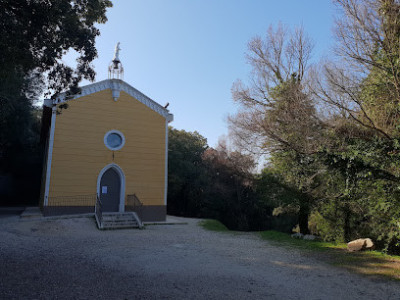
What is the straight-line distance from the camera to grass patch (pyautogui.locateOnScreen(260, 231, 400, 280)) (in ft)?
21.9

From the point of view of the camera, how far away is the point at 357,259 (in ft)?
26.1

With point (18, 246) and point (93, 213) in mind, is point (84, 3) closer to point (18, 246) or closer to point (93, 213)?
point (18, 246)

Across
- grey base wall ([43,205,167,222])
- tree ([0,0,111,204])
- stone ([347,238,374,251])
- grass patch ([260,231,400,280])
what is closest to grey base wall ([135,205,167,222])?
grey base wall ([43,205,167,222])

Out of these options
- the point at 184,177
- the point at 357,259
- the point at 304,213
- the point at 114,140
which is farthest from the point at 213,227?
the point at 184,177

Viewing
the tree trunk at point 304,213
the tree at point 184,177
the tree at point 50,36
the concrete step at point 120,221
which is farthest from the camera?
the tree at point 184,177

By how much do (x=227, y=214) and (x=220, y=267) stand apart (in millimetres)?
21252

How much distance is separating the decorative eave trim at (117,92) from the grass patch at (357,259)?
10798mm

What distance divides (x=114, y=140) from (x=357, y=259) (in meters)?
12.9

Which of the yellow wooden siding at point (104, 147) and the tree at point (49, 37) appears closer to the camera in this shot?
the tree at point (49, 37)

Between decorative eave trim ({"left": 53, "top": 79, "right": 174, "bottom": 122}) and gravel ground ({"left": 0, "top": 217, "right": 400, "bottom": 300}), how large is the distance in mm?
8596

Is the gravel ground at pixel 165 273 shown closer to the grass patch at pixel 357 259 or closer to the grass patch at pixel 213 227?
the grass patch at pixel 357 259

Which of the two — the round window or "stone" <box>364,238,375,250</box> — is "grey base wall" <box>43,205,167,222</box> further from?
"stone" <box>364,238,375,250</box>

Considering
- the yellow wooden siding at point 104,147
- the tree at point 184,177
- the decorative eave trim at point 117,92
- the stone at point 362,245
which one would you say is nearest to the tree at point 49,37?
the yellow wooden siding at point 104,147

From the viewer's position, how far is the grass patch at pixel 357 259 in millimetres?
6668
